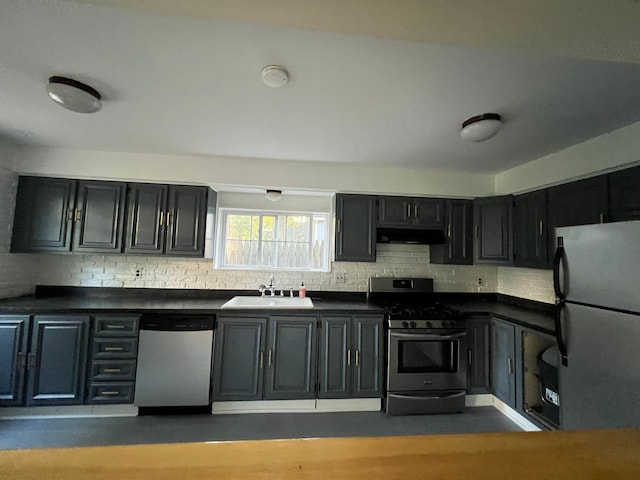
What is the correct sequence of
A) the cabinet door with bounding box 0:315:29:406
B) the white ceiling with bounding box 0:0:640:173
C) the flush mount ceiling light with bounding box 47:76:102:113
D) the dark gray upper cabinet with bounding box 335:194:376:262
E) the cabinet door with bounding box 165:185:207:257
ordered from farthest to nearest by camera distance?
the dark gray upper cabinet with bounding box 335:194:376:262, the cabinet door with bounding box 165:185:207:257, the cabinet door with bounding box 0:315:29:406, the flush mount ceiling light with bounding box 47:76:102:113, the white ceiling with bounding box 0:0:640:173

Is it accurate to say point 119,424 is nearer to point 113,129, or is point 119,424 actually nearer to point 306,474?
point 113,129

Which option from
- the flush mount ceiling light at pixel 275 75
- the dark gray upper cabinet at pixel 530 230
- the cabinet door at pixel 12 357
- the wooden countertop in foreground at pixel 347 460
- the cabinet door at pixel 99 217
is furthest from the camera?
the cabinet door at pixel 99 217

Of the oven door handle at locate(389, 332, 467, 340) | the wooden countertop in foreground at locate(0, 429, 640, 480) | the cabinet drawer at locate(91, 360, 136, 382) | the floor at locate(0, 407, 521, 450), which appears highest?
the wooden countertop in foreground at locate(0, 429, 640, 480)

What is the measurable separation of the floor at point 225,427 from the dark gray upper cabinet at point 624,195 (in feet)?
6.40

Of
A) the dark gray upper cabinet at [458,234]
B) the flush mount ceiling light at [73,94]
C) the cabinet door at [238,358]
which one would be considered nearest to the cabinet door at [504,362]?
the dark gray upper cabinet at [458,234]

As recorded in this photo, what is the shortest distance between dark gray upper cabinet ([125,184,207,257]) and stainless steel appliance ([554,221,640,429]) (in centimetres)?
312

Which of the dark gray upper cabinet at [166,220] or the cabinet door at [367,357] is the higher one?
the dark gray upper cabinet at [166,220]

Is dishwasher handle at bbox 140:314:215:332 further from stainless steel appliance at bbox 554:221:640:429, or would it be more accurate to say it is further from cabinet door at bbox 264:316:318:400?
stainless steel appliance at bbox 554:221:640:429

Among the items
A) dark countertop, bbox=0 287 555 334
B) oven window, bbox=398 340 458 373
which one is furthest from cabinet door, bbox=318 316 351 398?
oven window, bbox=398 340 458 373

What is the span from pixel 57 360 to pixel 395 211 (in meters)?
3.51

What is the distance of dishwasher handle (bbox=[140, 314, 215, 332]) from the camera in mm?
2482

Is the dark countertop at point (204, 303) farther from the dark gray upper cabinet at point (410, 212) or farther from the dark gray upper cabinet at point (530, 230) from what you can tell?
the dark gray upper cabinet at point (410, 212)

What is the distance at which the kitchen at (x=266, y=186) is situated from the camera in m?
2.69

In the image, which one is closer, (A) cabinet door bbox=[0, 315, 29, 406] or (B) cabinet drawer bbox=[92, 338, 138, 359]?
(A) cabinet door bbox=[0, 315, 29, 406]
